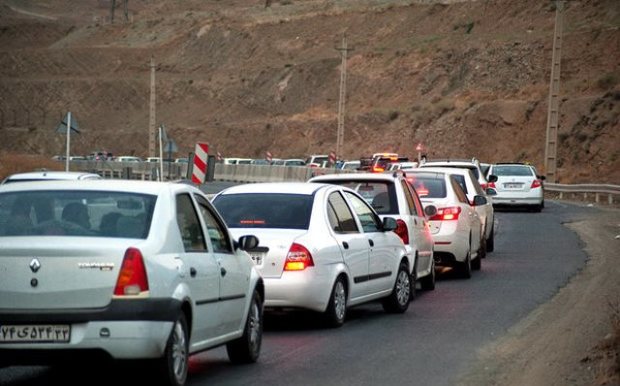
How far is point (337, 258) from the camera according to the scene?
49.2ft

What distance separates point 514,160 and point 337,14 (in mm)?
41705

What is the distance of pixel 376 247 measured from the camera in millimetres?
16250

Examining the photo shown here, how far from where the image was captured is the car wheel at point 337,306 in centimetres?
1487

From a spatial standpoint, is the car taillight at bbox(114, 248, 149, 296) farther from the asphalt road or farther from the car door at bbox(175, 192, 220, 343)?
the asphalt road

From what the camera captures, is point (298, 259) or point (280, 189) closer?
point (298, 259)

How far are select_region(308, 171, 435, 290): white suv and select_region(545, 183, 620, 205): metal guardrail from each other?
36.5m

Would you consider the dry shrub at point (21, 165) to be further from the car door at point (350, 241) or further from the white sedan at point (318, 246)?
the car door at point (350, 241)

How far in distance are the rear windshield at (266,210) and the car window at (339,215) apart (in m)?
0.31

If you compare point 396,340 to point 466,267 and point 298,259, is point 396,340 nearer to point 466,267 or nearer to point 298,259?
point 298,259

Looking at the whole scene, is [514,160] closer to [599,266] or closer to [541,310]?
[599,266]

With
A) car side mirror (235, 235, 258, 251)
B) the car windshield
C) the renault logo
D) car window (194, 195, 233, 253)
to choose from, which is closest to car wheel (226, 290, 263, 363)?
car side mirror (235, 235, 258, 251)

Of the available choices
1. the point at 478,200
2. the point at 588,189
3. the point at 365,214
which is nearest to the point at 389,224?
the point at 365,214

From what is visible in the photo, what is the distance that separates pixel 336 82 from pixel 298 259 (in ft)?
323

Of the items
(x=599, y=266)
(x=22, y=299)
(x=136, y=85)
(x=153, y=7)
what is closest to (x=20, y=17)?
(x=153, y=7)
